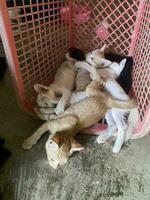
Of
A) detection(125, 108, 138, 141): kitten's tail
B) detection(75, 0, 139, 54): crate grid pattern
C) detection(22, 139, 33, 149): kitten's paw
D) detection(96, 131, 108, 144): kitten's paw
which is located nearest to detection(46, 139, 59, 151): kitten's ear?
detection(22, 139, 33, 149): kitten's paw

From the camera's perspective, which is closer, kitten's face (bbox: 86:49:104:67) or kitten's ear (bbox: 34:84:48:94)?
kitten's ear (bbox: 34:84:48:94)

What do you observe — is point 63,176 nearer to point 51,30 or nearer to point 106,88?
point 106,88

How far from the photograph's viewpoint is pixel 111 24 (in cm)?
141

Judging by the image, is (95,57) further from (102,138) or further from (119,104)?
(102,138)

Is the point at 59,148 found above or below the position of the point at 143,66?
below

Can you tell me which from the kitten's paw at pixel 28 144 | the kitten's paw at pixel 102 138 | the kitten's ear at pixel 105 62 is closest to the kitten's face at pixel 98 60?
the kitten's ear at pixel 105 62

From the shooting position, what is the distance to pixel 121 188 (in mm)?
1007

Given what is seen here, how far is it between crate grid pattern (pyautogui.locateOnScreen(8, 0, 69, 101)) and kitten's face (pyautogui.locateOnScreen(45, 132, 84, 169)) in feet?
1.08

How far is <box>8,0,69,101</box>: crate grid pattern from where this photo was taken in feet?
3.46

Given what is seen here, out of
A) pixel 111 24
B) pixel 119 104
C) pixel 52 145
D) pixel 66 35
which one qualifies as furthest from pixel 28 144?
pixel 111 24

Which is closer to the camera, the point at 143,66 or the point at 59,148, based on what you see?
the point at 59,148

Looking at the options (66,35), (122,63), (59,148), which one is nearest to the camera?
(59,148)

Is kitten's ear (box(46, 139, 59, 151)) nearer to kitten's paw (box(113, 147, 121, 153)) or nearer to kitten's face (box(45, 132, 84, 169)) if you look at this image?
kitten's face (box(45, 132, 84, 169))

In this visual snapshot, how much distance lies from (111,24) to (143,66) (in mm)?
369
